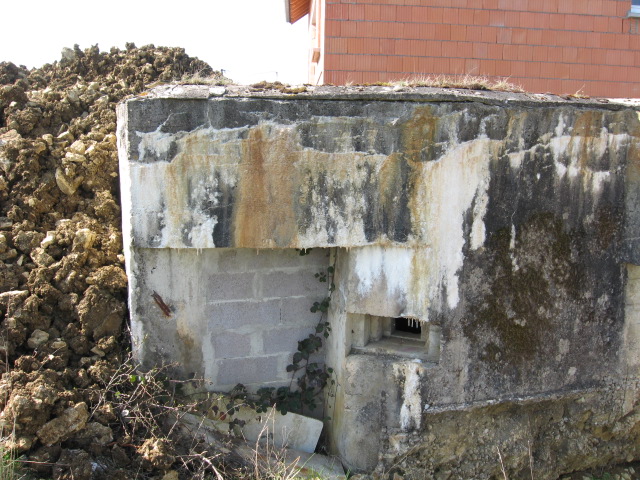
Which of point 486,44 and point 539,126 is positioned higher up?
point 486,44

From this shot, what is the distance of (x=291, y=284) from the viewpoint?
4.09m

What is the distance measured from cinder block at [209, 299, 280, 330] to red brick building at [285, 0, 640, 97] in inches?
126

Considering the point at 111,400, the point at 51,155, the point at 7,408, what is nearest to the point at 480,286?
the point at 111,400

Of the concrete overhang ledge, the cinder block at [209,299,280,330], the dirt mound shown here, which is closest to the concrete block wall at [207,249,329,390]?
the cinder block at [209,299,280,330]

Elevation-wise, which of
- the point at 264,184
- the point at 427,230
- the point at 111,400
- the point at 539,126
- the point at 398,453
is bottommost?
the point at 398,453

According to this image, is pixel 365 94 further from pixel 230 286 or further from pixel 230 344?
pixel 230 344

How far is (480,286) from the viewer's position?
3680 mm

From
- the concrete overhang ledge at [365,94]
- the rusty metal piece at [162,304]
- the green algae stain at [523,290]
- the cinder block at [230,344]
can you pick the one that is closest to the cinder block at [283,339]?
the cinder block at [230,344]

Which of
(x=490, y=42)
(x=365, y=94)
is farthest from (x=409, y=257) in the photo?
(x=490, y=42)

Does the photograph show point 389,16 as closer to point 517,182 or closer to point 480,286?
point 517,182

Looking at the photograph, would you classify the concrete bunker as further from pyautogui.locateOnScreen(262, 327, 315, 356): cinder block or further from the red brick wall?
the red brick wall

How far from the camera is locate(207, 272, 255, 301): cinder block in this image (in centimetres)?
390

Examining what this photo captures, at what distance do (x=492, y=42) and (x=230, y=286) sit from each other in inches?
176

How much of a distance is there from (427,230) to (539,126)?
3.37 feet
